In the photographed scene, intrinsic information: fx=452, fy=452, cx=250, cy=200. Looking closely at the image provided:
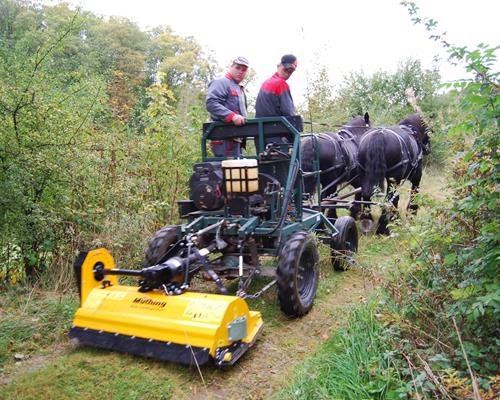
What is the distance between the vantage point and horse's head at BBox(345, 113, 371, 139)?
976 centimetres

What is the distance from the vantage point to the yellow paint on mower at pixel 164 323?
3311mm

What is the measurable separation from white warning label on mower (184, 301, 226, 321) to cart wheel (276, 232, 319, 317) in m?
0.86

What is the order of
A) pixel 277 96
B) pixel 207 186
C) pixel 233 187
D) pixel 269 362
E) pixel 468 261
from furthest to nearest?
pixel 277 96, pixel 207 186, pixel 233 187, pixel 269 362, pixel 468 261

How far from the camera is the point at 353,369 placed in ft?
10.0

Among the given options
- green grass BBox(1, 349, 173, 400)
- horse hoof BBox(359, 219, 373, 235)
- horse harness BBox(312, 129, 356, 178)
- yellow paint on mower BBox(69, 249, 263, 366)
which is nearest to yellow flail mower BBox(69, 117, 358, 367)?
yellow paint on mower BBox(69, 249, 263, 366)

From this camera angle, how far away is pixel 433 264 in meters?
3.53

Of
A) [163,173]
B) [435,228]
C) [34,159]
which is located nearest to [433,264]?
[435,228]

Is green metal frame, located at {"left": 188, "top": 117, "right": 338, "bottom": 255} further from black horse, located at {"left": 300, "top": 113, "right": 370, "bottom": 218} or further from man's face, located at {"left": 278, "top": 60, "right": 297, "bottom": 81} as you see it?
black horse, located at {"left": 300, "top": 113, "right": 370, "bottom": 218}

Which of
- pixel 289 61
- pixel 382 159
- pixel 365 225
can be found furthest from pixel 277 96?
pixel 365 225

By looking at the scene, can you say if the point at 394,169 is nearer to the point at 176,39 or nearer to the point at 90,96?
the point at 90,96

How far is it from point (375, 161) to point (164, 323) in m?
5.62

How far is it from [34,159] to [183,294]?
2169 millimetres

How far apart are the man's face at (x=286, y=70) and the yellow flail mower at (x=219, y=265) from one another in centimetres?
81

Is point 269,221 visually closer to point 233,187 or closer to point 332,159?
point 233,187
